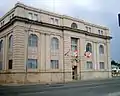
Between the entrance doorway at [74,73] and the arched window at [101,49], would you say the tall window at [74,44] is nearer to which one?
the entrance doorway at [74,73]

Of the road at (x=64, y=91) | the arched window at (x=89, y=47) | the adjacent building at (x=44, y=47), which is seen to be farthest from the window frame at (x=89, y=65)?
the road at (x=64, y=91)

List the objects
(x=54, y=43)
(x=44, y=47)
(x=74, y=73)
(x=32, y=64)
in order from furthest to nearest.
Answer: (x=74, y=73)
(x=54, y=43)
(x=44, y=47)
(x=32, y=64)

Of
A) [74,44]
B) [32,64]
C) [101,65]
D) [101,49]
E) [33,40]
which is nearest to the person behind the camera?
[32,64]

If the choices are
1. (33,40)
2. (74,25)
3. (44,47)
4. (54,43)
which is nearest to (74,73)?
(54,43)

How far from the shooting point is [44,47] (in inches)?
1433

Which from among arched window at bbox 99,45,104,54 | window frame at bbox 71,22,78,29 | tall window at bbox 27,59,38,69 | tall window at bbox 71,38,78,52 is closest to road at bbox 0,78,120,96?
tall window at bbox 27,59,38,69

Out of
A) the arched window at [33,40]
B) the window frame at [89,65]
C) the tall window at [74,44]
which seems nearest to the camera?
the arched window at [33,40]

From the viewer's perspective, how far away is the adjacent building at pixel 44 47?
109 ft

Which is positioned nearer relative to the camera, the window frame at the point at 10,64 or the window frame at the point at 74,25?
the window frame at the point at 10,64

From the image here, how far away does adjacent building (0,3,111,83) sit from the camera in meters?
33.2

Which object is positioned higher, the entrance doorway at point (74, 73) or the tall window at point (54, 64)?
the tall window at point (54, 64)

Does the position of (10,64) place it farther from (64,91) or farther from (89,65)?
(64,91)

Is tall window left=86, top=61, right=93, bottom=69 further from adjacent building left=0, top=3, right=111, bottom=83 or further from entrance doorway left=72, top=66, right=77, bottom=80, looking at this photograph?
entrance doorway left=72, top=66, right=77, bottom=80

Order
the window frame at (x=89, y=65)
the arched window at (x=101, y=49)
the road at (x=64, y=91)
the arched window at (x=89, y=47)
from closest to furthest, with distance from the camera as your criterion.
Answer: the road at (x=64, y=91) → the window frame at (x=89, y=65) → the arched window at (x=89, y=47) → the arched window at (x=101, y=49)
